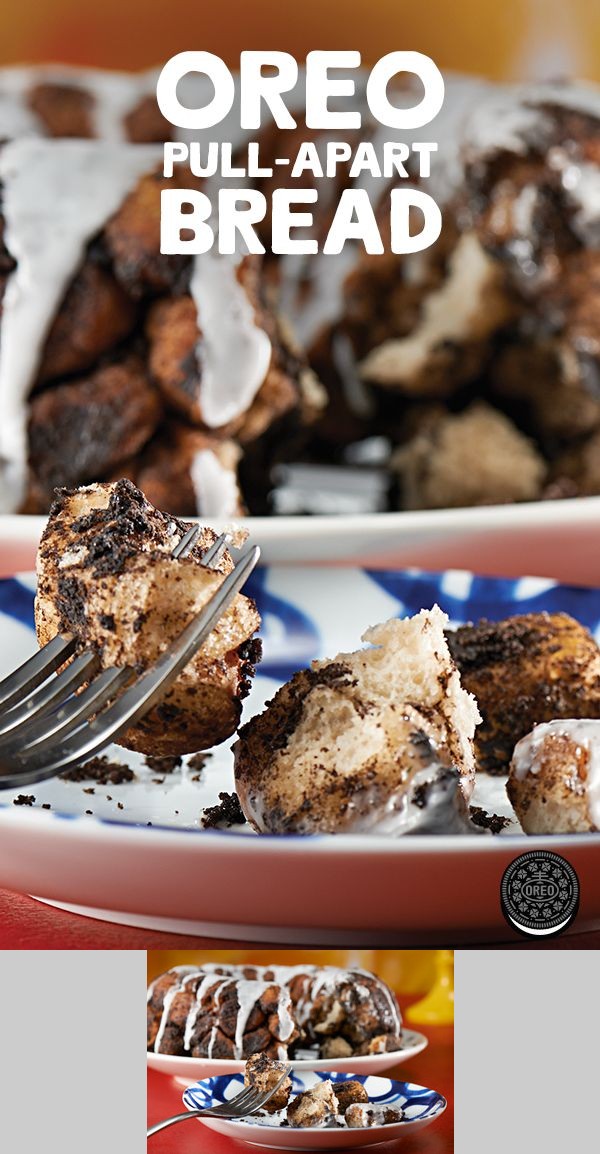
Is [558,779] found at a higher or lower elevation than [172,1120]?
higher

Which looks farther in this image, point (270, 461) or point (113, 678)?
point (270, 461)

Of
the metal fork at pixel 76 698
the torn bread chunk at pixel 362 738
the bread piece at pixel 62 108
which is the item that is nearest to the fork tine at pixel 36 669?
the metal fork at pixel 76 698

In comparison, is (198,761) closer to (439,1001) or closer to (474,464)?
(439,1001)

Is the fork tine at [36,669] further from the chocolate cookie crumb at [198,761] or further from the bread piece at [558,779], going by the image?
the bread piece at [558,779]

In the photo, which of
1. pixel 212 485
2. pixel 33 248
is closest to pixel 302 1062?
pixel 212 485

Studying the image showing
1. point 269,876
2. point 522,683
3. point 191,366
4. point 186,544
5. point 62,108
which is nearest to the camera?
point 269,876

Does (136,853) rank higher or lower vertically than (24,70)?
lower

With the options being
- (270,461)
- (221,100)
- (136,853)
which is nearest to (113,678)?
(136,853)

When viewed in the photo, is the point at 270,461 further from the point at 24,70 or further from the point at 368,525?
the point at 24,70
